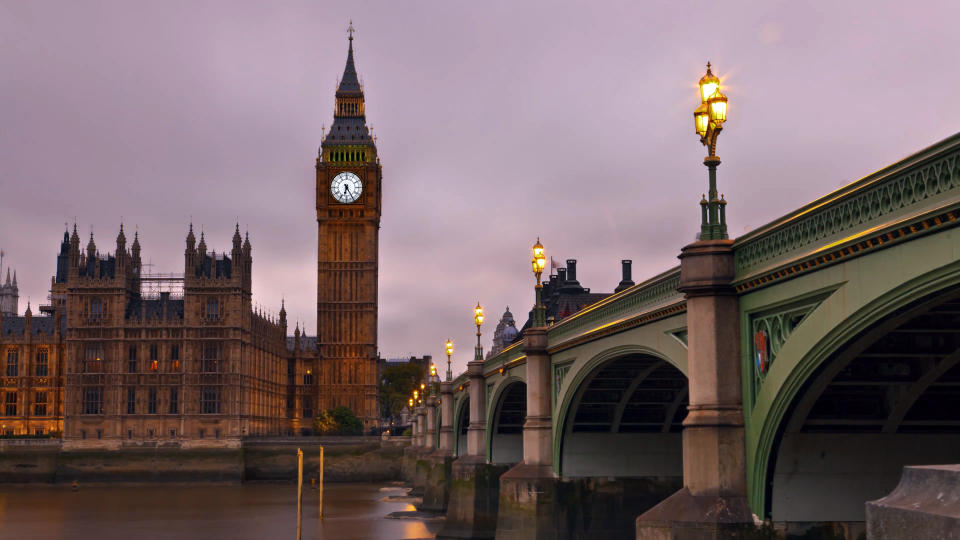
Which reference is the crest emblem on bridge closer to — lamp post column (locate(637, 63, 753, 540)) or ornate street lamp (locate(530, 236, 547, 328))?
lamp post column (locate(637, 63, 753, 540))

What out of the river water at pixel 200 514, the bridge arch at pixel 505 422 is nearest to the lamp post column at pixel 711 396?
the bridge arch at pixel 505 422

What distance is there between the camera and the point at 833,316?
14.4m

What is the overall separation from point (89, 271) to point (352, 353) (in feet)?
136

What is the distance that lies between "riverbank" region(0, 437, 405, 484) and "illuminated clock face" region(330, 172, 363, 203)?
49076 mm

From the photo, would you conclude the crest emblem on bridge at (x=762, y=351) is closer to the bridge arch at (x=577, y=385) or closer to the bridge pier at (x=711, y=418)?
the bridge pier at (x=711, y=418)

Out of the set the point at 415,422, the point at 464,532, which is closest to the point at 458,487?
the point at 464,532

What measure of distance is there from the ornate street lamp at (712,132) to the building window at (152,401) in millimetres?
122348

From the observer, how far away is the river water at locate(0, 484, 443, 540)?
6078 centimetres

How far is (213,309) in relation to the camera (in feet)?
442

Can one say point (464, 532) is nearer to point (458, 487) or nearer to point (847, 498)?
point (458, 487)

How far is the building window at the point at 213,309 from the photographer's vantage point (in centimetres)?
13450

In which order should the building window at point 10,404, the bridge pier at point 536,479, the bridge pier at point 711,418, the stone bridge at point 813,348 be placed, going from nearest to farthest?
the stone bridge at point 813,348 < the bridge pier at point 711,418 < the bridge pier at point 536,479 < the building window at point 10,404

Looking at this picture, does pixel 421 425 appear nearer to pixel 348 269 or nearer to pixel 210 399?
pixel 210 399

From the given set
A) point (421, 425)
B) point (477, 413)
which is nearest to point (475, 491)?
point (477, 413)
